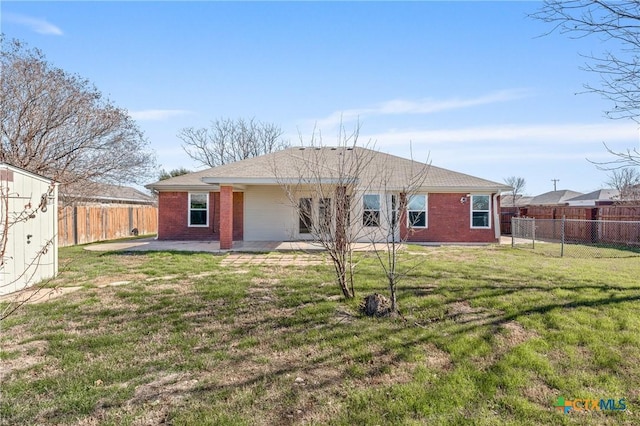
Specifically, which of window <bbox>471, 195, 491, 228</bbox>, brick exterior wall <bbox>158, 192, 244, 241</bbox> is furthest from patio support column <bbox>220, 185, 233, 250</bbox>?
window <bbox>471, 195, 491, 228</bbox>

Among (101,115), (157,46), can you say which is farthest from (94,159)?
(157,46)

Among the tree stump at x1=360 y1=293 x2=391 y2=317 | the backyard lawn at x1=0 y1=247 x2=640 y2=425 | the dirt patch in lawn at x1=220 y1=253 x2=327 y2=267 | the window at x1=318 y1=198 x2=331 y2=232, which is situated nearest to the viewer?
the backyard lawn at x1=0 y1=247 x2=640 y2=425

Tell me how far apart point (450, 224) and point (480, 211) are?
4.70ft

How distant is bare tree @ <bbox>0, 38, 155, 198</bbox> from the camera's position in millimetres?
13531

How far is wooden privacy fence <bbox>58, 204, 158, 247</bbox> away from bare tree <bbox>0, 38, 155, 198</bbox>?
1290 millimetres

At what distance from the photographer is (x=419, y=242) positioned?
15.8 m

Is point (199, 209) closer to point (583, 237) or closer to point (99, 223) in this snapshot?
point (99, 223)

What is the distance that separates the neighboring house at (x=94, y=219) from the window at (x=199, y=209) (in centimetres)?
483

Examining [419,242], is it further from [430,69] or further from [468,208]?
[430,69]

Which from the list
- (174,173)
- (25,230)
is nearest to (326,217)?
(25,230)

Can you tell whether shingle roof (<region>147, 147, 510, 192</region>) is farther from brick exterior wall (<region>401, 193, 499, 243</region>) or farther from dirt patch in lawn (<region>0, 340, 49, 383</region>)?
dirt patch in lawn (<region>0, 340, 49, 383</region>)

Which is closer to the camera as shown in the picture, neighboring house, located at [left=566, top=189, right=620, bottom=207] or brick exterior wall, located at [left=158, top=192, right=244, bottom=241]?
brick exterior wall, located at [left=158, top=192, right=244, bottom=241]

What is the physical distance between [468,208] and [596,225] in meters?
6.59

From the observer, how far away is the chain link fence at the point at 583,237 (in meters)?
12.9
